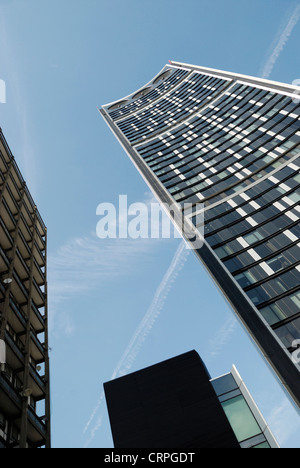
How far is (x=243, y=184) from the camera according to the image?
47281mm

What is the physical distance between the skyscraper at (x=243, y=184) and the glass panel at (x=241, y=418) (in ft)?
14.9

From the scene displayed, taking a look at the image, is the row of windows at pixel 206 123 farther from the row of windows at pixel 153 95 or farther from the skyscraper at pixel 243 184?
the row of windows at pixel 153 95

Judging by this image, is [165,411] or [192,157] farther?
[192,157]

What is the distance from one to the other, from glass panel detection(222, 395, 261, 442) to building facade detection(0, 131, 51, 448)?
11.5 metres

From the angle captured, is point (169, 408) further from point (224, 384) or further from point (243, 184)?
point (243, 184)

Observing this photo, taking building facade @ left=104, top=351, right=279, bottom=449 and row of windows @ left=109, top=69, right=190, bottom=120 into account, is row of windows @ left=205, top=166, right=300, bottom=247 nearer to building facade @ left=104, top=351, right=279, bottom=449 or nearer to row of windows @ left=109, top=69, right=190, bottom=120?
building facade @ left=104, top=351, right=279, bottom=449

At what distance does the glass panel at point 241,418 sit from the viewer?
21156mm

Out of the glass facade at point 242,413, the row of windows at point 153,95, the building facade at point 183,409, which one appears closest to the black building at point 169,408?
the building facade at point 183,409

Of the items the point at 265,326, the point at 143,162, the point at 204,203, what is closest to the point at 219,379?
the point at 265,326

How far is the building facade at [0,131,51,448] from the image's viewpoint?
18.2 meters
